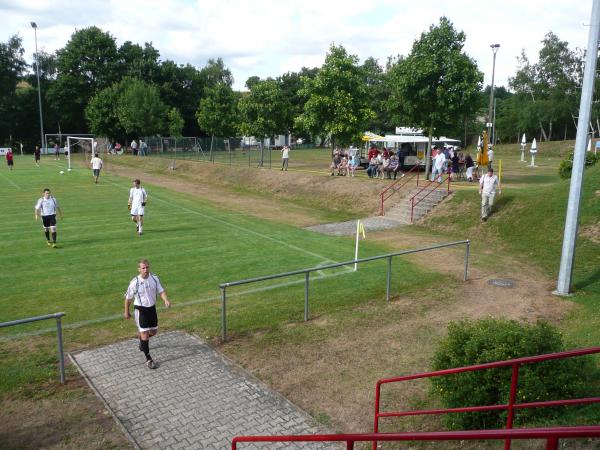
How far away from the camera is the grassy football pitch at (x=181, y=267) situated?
36.9 ft

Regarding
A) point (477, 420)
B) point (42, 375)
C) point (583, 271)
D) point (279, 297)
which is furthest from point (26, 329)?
point (583, 271)

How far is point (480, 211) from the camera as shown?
70.7 feet

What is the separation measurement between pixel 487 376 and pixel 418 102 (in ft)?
71.7

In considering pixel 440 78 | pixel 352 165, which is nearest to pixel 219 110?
pixel 352 165

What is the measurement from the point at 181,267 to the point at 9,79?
75.7m

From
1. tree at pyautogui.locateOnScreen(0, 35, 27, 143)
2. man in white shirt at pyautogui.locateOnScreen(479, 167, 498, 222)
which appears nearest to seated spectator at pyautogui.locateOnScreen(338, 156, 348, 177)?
man in white shirt at pyautogui.locateOnScreen(479, 167, 498, 222)

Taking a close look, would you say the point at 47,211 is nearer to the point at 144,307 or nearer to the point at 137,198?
the point at 137,198

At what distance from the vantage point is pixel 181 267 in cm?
1497

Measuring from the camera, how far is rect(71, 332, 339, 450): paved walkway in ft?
21.8

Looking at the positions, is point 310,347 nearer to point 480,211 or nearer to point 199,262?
point 199,262

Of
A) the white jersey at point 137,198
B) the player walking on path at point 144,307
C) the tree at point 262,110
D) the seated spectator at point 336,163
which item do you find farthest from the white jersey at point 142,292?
the tree at point 262,110

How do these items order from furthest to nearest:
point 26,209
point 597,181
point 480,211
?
point 26,209 < point 480,211 < point 597,181

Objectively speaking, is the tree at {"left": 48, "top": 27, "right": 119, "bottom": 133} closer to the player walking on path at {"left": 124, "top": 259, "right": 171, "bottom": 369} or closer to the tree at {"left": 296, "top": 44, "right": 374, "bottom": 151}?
the tree at {"left": 296, "top": 44, "right": 374, "bottom": 151}

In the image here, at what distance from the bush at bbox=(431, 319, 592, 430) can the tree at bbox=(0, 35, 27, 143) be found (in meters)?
80.3
